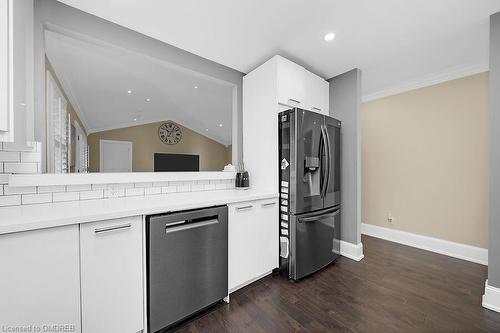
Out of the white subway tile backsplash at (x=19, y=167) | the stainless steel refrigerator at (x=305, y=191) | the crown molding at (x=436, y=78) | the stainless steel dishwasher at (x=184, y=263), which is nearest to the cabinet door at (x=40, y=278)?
the stainless steel dishwasher at (x=184, y=263)

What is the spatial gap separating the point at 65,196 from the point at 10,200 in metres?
0.26

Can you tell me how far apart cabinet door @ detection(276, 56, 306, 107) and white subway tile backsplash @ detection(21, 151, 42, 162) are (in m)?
2.04

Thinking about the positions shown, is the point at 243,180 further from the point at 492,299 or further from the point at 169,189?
the point at 492,299

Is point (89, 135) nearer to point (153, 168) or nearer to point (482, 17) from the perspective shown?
point (153, 168)

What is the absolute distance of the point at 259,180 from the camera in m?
2.27

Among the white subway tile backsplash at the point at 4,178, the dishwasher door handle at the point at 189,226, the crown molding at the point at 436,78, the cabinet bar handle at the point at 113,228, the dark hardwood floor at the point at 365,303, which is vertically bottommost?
the dark hardwood floor at the point at 365,303

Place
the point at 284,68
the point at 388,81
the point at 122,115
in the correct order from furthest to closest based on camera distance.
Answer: the point at 388,81 < the point at 284,68 < the point at 122,115

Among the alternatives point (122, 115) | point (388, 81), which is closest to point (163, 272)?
point (122, 115)

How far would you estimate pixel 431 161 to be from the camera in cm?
279

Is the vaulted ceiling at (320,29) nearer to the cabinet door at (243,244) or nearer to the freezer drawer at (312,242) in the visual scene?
the cabinet door at (243,244)

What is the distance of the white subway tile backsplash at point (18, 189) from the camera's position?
1.29 meters

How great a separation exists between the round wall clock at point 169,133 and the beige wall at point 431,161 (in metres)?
3.12

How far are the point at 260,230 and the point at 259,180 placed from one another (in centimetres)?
59

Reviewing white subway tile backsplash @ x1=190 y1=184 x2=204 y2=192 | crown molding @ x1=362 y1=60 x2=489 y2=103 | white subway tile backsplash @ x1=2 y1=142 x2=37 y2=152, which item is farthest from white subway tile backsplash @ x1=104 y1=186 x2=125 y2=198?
crown molding @ x1=362 y1=60 x2=489 y2=103
